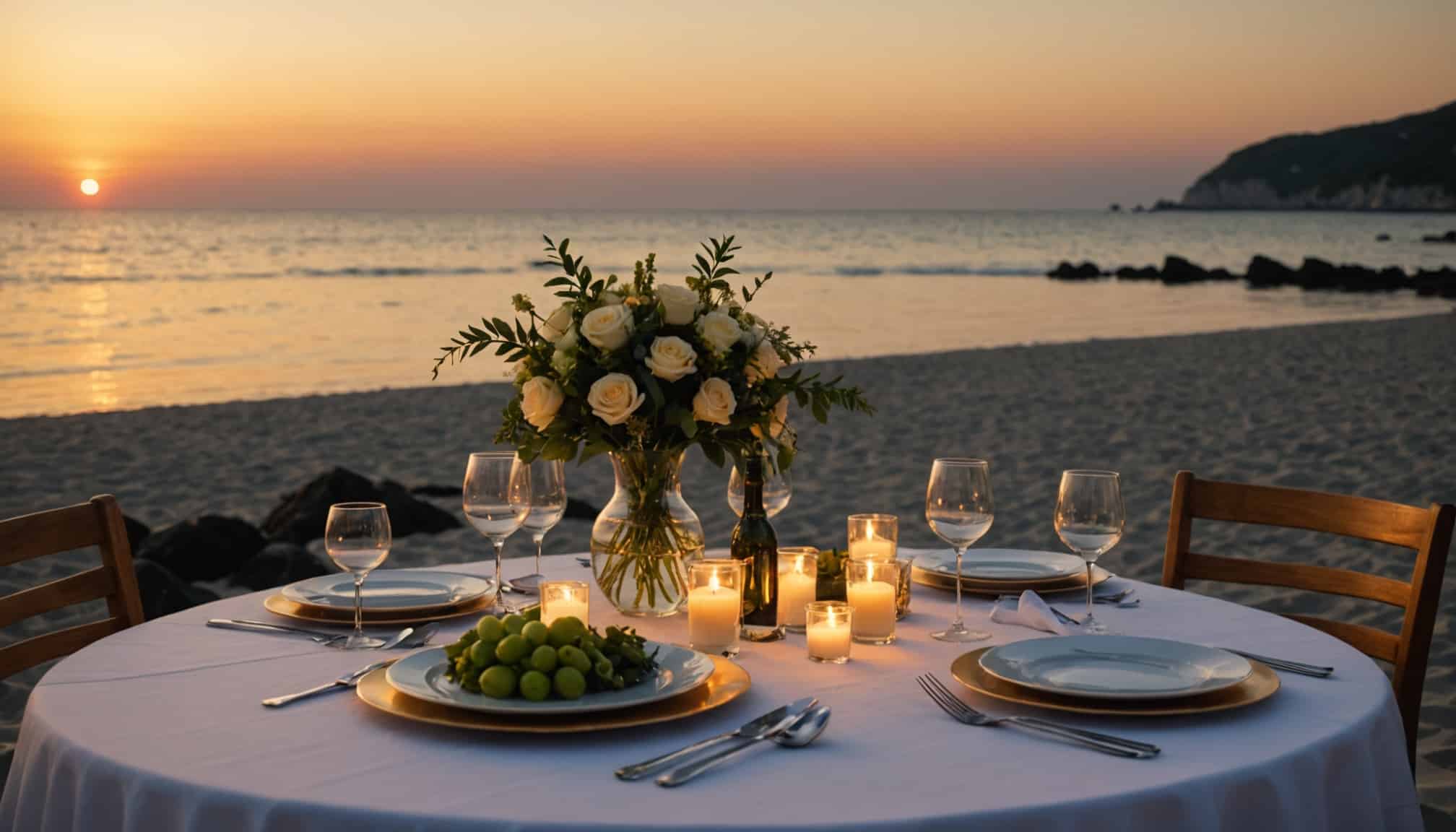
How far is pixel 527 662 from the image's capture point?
73.4 inches

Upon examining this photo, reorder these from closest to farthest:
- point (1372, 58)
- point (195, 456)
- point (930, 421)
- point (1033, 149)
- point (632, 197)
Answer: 1. point (195, 456)
2. point (930, 421)
3. point (1372, 58)
4. point (1033, 149)
5. point (632, 197)

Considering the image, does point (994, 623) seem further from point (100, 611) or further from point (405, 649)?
point (100, 611)

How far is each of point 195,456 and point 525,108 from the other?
31.3m

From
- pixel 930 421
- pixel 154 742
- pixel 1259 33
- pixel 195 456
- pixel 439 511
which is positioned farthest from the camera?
pixel 1259 33

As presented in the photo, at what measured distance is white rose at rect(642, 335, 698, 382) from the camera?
2299mm

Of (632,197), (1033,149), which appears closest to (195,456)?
(1033,149)

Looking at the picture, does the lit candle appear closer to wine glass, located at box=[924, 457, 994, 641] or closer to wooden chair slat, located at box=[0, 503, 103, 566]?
wine glass, located at box=[924, 457, 994, 641]

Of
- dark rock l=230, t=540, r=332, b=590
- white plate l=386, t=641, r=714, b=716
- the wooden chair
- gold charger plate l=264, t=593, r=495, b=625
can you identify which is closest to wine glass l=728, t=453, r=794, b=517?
gold charger plate l=264, t=593, r=495, b=625

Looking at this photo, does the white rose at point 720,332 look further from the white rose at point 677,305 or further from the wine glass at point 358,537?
the wine glass at point 358,537

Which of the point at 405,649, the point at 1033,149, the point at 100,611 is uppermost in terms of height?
the point at 1033,149

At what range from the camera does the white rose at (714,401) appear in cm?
231

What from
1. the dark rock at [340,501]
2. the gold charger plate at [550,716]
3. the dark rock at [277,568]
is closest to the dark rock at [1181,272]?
the dark rock at [340,501]

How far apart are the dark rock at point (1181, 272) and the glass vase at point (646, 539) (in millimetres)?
40260

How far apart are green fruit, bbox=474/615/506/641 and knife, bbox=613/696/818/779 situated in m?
0.31
